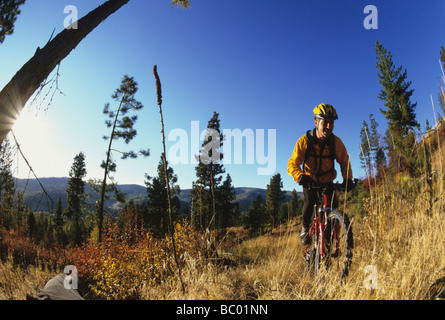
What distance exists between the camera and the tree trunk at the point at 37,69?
2018mm

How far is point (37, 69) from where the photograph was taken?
2.19 meters

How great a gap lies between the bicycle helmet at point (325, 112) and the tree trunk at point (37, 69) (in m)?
3.41

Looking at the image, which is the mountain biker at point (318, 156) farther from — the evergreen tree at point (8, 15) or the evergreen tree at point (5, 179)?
the evergreen tree at point (8, 15)

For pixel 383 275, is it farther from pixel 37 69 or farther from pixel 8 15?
pixel 8 15

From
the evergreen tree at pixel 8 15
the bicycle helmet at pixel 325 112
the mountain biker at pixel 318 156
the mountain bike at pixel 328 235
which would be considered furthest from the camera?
the evergreen tree at pixel 8 15

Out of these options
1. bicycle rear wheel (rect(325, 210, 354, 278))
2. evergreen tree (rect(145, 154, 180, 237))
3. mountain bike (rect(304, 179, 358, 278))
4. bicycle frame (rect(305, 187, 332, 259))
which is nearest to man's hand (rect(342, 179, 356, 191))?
mountain bike (rect(304, 179, 358, 278))

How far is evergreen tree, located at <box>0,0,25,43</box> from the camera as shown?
177 inches

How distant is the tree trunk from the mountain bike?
12.2 feet

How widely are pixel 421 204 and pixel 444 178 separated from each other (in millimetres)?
455

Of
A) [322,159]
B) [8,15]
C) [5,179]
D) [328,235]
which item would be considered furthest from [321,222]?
[8,15]

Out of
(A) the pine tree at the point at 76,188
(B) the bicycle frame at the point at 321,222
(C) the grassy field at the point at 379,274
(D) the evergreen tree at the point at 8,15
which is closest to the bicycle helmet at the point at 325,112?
(B) the bicycle frame at the point at 321,222
